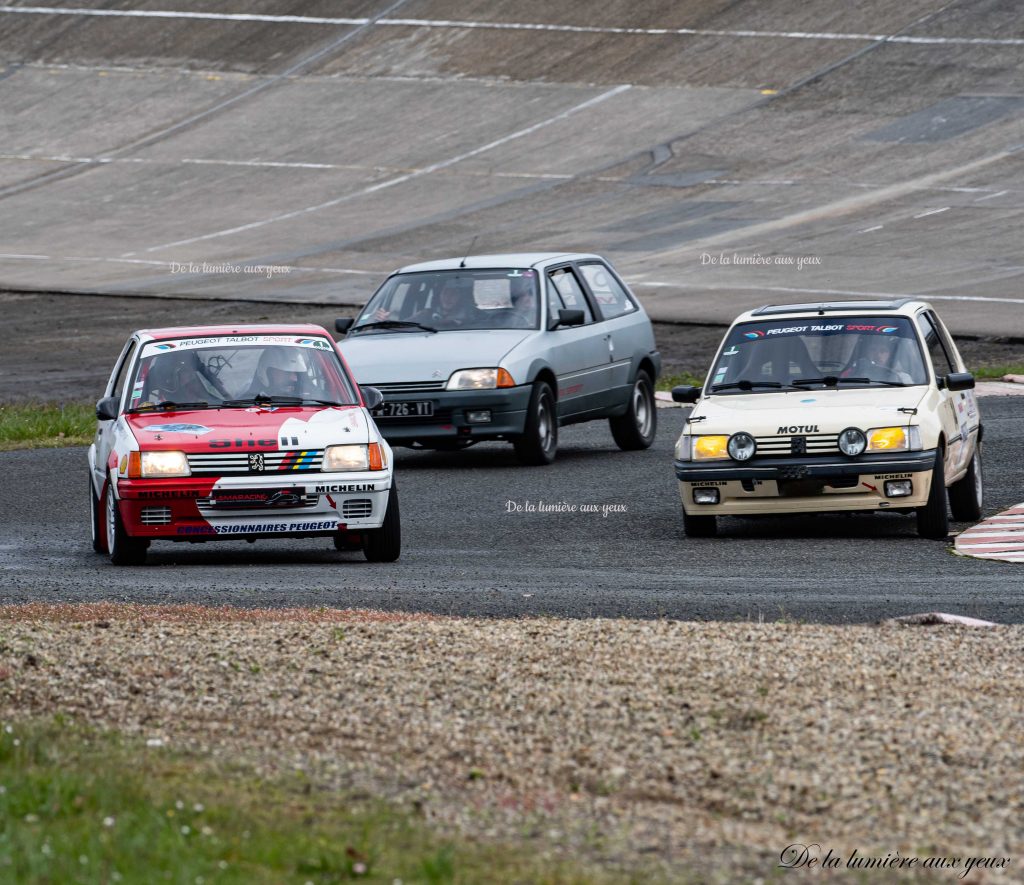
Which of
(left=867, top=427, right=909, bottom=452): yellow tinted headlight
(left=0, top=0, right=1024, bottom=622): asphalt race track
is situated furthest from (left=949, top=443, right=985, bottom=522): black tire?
(left=867, top=427, right=909, bottom=452): yellow tinted headlight

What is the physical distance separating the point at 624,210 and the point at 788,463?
28.3m

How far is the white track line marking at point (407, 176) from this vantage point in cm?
4266

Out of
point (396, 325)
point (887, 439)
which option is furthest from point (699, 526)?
point (396, 325)

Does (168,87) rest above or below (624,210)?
above

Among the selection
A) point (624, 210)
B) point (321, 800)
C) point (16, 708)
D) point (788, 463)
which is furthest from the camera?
point (624, 210)

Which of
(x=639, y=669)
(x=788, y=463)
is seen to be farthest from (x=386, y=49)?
(x=639, y=669)

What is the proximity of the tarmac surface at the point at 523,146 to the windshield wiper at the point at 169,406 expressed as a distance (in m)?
16.5

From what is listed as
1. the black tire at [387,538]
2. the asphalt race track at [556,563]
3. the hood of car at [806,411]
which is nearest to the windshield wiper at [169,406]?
the asphalt race track at [556,563]

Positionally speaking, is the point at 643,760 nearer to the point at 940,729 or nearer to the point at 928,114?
the point at 940,729

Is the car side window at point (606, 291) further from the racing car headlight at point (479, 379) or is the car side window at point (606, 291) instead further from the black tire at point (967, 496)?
the black tire at point (967, 496)

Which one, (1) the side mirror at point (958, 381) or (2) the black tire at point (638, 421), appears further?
(2) the black tire at point (638, 421)

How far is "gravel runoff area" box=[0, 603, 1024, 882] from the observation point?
5.75m

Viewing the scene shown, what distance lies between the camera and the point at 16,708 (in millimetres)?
7297

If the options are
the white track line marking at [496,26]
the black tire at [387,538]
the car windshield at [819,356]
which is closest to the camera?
the black tire at [387,538]
